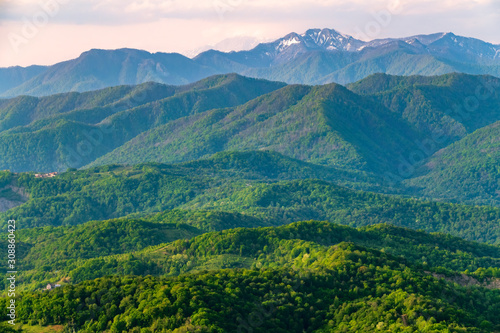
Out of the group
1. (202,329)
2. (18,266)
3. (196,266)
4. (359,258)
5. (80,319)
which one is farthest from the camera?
(18,266)

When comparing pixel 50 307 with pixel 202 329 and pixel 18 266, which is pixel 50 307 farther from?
pixel 18 266

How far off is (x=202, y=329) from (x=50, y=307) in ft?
84.2

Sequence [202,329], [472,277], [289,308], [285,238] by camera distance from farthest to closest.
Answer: [285,238], [472,277], [289,308], [202,329]

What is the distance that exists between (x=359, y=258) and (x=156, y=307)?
49.0 m

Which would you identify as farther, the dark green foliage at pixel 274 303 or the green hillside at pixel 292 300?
the green hillside at pixel 292 300

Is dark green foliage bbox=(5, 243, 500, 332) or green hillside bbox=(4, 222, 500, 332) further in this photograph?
green hillside bbox=(4, 222, 500, 332)

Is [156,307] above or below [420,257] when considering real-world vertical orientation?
above

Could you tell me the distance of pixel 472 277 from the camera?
150 metres

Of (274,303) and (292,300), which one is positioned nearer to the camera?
(274,303)

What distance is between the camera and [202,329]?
321 feet

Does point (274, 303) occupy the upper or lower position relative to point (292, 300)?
upper

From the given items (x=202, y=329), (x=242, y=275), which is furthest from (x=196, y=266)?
(x=202, y=329)

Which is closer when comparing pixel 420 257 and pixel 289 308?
pixel 289 308

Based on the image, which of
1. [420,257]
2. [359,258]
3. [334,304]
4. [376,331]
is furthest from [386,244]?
[376,331]
